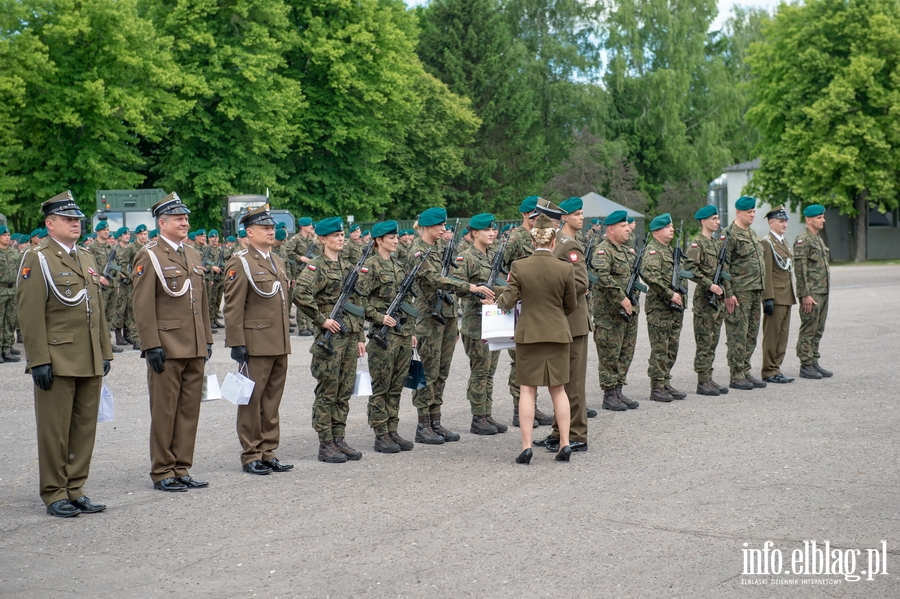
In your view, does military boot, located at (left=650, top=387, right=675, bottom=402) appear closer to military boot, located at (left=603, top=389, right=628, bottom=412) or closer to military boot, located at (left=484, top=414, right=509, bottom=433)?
military boot, located at (left=603, top=389, right=628, bottom=412)

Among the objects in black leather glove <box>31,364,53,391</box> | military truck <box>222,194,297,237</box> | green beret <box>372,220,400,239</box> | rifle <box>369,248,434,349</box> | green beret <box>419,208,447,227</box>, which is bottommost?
black leather glove <box>31,364,53,391</box>

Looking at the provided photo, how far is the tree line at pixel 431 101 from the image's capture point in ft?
125

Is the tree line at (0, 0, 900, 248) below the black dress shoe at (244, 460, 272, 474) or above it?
above

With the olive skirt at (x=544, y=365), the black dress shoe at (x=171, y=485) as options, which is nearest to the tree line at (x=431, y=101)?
the black dress shoe at (x=171, y=485)

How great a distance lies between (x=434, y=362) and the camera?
9969mm


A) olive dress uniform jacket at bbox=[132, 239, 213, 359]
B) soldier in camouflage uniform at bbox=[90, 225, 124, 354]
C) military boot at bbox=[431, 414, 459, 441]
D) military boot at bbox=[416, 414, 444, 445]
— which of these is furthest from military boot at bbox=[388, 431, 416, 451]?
soldier in camouflage uniform at bbox=[90, 225, 124, 354]

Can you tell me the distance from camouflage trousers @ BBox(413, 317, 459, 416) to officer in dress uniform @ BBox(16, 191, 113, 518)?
3116 millimetres

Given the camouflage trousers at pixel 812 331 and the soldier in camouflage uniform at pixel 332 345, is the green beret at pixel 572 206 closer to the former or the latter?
the soldier in camouflage uniform at pixel 332 345

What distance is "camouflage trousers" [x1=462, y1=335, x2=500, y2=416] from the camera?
1019cm

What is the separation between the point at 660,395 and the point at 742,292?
1909 mm

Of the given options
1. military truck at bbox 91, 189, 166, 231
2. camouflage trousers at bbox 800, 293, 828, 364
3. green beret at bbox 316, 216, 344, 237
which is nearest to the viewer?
green beret at bbox 316, 216, 344, 237

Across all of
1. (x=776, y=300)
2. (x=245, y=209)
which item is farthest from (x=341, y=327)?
(x=245, y=209)

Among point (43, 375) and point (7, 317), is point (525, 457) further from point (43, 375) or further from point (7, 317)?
point (7, 317)

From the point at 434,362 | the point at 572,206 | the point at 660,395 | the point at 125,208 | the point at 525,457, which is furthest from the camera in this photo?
the point at 125,208
